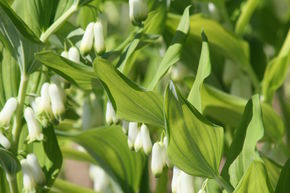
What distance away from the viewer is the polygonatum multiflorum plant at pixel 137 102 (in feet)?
3.77

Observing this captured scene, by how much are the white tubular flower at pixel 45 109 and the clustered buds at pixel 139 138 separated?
6.1 inches

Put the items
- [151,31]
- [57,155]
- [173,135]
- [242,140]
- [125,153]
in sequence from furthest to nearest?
[125,153] → [151,31] → [57,155] → [242,140] → [173,135]

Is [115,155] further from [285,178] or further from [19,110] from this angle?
[285,178]

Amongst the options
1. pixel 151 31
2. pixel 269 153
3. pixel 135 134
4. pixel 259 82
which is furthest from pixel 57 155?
pixel 259 82

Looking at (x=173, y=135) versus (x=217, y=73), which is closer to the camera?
(x=173, y=135)

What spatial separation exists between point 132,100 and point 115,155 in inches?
19.3

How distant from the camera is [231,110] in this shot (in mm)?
1671

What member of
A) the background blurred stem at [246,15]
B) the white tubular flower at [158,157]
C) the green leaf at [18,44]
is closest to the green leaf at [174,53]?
the white tubular flower at [158,157]

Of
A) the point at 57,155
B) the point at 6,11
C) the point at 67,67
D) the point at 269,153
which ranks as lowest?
the point at 269,153

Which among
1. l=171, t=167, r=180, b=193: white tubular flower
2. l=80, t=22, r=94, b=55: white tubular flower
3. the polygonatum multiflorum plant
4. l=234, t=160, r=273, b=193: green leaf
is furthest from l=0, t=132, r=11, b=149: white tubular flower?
l=234, t=160, r=273, b=193: green leaf

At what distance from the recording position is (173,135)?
1.12 m

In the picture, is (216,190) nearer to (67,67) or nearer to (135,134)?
(135,134)

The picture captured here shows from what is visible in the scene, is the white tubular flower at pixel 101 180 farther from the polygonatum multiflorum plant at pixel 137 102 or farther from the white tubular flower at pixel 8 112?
the white tubular flower at pixel 8 112

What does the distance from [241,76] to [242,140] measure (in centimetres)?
61
